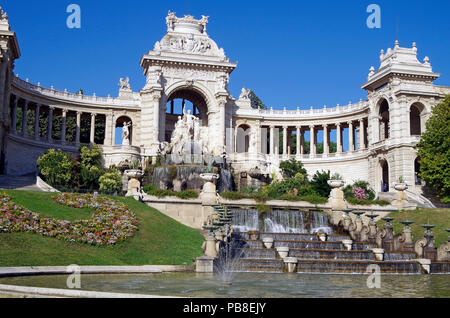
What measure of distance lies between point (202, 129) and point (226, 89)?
6239 mm

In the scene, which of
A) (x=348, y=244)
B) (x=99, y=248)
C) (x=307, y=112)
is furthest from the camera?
(x=307, y=112)

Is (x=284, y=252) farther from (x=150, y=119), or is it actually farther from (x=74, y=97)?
(x=74, y=97)

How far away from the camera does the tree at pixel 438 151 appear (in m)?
52.2

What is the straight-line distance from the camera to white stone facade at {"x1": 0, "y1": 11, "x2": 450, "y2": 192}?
2414 inches

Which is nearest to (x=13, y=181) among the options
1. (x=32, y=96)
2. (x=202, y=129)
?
(x=32, y=96)

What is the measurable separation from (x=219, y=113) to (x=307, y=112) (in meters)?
15.6

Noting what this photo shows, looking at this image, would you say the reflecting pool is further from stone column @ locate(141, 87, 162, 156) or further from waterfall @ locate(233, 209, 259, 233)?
stone column @ locate(141, 87, 162, 156)

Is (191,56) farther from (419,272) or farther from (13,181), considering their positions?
(419,272)

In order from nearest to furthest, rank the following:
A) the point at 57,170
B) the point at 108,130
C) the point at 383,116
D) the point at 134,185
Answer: the point at 134,185 < the point at 57,170 < the point at 383,116 < the point at 108,130

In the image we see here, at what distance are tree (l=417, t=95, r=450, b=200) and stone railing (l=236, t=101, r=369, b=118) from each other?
54.7ft

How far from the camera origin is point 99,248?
26.0 m

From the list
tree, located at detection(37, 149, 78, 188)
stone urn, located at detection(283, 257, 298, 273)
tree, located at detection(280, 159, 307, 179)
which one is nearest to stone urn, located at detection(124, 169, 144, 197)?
tree, located at detection(37, 149, 78, 188)

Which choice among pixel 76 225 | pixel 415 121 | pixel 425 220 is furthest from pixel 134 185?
pixel 415 121

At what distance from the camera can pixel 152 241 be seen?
95.5 feet
